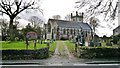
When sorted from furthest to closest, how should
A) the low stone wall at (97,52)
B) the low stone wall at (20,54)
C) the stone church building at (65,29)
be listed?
the stone church building at (65,29), the low stone wall at (97,52), the low stone wall at (20,54)

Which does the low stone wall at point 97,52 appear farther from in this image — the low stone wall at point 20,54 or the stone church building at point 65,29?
the stone church building at point 65,29

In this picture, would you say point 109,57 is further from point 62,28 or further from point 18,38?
point 62,28

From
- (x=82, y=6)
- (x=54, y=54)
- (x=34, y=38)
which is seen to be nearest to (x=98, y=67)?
(x=82, y=6)

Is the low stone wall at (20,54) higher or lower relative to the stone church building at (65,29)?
lower

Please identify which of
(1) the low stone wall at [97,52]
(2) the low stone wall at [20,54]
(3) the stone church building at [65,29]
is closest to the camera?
(2) the low stone wall at [20,54]

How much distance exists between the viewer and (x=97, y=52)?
46.8 ft

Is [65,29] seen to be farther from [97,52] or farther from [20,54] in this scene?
[20,54]

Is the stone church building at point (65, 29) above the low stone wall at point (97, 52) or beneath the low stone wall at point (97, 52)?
above

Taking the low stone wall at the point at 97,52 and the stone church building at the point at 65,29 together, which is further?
the stone church building at the point at 65,29

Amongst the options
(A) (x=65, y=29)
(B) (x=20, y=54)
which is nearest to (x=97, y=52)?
(B) (x=20, y=54)

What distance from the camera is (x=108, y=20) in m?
10.3

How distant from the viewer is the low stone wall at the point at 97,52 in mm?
14195

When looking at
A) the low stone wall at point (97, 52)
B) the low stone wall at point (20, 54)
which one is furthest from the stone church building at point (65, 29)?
the low stone wall at point (20, 54)

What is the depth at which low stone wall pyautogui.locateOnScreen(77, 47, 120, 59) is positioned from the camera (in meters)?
14.2
